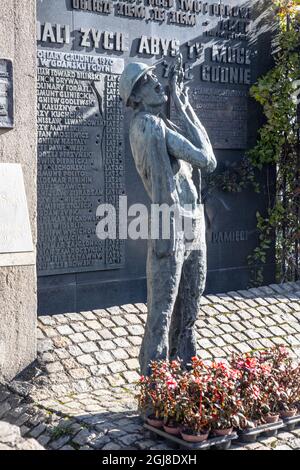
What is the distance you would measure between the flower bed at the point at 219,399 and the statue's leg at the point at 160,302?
0.17m

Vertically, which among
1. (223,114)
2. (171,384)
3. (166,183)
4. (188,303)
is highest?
(223,114)

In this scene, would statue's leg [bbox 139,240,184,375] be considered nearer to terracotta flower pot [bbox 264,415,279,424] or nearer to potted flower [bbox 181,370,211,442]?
potted flower [bbox 181,370,211,442]

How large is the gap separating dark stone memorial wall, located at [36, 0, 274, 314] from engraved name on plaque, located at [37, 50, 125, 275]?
0.01 meters

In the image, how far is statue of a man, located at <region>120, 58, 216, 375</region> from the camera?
5.56 metres

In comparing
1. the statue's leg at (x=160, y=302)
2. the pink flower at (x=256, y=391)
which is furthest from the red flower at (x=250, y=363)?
the statue's leg at (x=160, y=302)

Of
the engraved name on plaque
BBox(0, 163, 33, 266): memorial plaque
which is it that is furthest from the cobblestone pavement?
BBox(0, 163, 33, 266): memorial plaque

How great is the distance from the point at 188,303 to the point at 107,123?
9.76ft

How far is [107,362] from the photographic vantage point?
6875 millimetres

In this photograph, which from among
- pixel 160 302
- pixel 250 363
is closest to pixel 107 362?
pixel 160 302

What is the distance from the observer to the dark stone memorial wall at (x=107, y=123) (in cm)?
786

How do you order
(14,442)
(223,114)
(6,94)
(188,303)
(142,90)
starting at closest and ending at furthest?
(14,442) < (142,90) < (188,303) < (6,94) < (223,114)

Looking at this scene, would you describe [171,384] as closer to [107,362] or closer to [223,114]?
[107,362]

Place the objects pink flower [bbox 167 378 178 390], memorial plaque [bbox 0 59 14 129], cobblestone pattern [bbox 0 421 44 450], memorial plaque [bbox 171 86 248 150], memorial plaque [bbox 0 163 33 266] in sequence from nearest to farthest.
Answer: cobblestone pattern [bbox 0 421 44 450] → pink flower [bbox 167 378 178 390] → memorial plaque [bbox 0 163 33 266] → memorial plaque [bbox 0 59 14 129] → memorial plaque [bbox 171 86 248 150]

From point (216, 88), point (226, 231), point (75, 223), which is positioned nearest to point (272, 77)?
point (216, 88)
